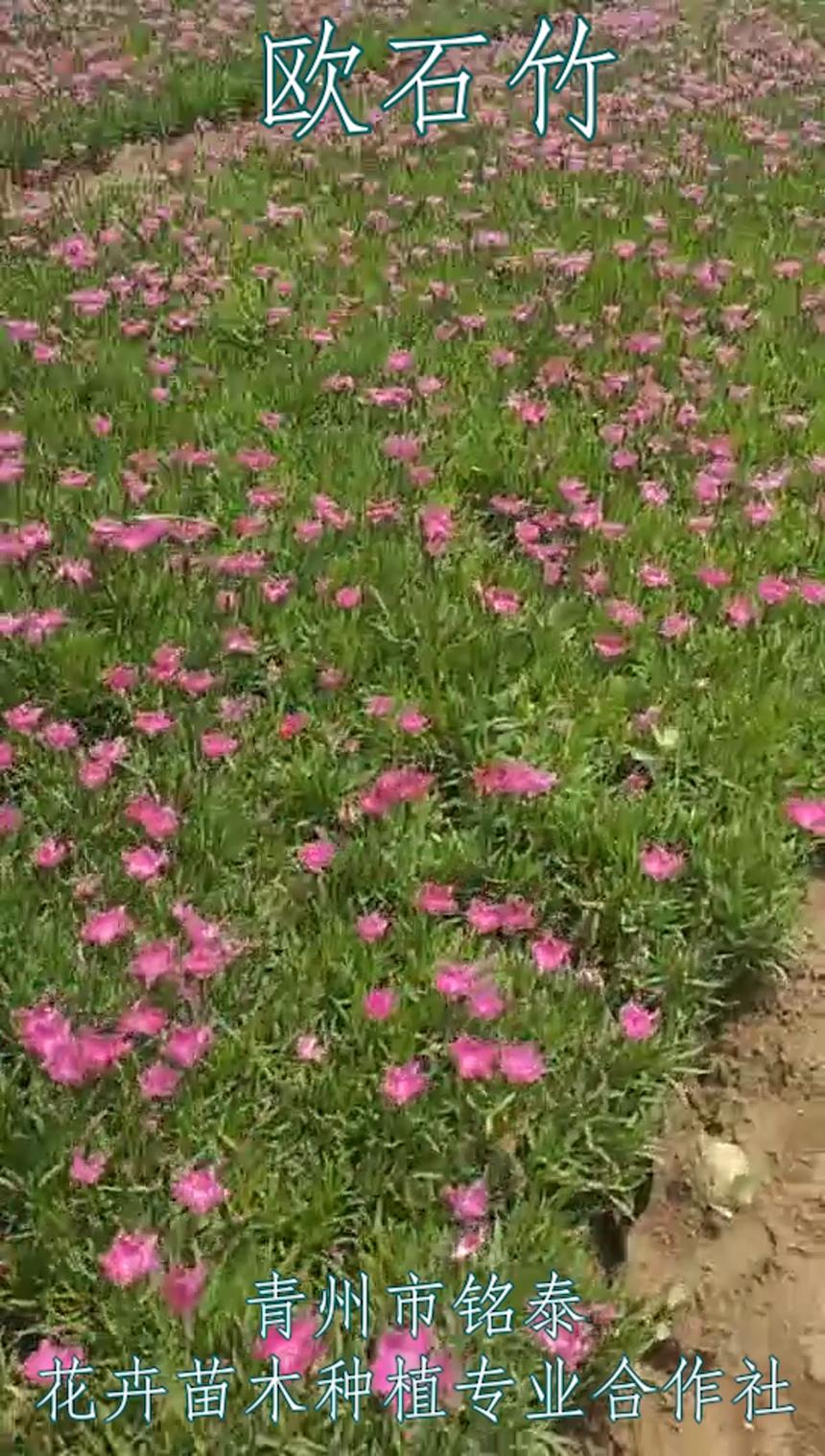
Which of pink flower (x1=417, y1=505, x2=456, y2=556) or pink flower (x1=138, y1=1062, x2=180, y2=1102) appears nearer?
pink flower (x1=138, y1=1062, x2=180, y2=1102)

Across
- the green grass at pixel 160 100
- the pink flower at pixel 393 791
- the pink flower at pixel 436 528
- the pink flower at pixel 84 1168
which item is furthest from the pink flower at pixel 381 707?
the green grass at pixel 160 100

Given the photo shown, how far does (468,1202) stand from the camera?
293cm

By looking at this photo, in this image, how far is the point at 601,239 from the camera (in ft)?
22.9

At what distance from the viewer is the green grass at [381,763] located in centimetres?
289

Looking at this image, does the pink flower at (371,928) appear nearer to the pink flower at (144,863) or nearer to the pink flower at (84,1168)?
the pink flower at (144,863)

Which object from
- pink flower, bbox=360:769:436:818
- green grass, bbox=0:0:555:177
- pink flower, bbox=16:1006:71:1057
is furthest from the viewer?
→ green grass, bbox=0:0:555:177

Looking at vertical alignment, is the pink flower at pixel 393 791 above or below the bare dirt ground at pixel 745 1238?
above

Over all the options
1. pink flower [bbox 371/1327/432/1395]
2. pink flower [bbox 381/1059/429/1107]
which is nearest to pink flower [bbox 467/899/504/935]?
pink flower [bbox 381/1059/429/1107]

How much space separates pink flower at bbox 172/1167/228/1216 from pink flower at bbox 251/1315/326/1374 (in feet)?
0.86

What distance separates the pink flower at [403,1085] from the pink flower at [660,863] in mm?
880

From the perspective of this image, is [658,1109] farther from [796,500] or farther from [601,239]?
[601,239]

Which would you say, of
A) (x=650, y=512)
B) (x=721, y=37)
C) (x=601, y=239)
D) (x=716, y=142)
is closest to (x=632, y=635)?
(x=650, y=512)

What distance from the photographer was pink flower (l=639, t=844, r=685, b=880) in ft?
12.0

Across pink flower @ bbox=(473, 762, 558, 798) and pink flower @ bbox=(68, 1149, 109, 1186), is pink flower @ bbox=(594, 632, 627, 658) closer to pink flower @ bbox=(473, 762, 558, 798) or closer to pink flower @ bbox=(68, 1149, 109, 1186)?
pink flower @ bbox=(473, 762, 558, 798)
